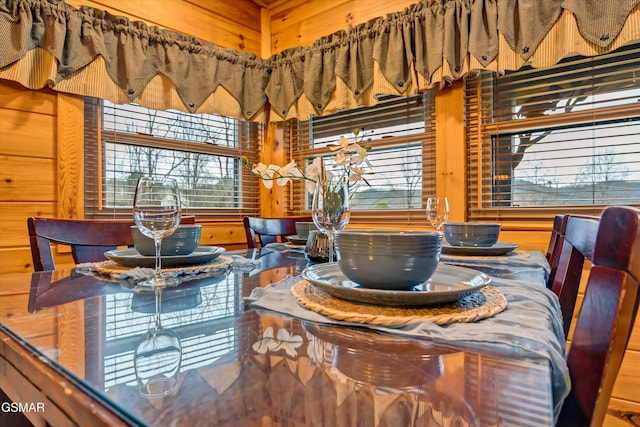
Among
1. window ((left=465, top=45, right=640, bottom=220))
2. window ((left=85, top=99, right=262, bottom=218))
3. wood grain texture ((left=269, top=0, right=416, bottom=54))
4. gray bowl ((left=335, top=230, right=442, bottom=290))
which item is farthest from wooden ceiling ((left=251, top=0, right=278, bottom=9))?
gray bowl ((left=335, top=230, right=442, bottom=290))

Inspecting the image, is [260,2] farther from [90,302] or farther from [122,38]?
[90,302]

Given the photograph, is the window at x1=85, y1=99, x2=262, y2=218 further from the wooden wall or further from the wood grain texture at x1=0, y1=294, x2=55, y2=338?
the wood grain texture at x1=0, y1=294, x2=55, y2=338

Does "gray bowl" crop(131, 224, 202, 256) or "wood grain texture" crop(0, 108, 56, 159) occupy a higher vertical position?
"wood grain texture" crop(0, 108, 56, 159)

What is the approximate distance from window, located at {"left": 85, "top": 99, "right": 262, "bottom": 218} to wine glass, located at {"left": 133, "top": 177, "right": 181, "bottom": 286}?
1662 mm

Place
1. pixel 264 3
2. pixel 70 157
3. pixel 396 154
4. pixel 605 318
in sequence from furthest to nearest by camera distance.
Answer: pixel 264 3 → pixel 396 154 → pixel 70 157 → pixel 605 318

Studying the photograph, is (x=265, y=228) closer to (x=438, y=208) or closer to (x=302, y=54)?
(x=438, y=208)

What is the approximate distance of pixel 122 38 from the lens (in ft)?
7.27

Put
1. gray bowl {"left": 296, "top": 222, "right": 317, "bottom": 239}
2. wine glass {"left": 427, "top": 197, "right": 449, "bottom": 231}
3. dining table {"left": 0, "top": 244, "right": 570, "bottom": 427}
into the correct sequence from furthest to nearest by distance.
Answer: gray bowl {"left": 296, "top": 222, "right": 317, "bottom": 239}, wine glass {"left": 427, "top": 197, "right": 449, "bottom": 231}, dining table {"left": 0, "top": 244, "right": 570, "bottom": 427}

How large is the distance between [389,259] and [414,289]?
0.08 meters

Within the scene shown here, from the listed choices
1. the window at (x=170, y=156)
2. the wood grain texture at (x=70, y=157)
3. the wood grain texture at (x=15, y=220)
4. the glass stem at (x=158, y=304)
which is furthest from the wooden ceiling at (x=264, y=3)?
the glass stem at (x=158, y=304)

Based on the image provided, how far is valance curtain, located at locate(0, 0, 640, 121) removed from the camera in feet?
6.00

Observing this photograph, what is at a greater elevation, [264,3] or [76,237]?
[264,3]

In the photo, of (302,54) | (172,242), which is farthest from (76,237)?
(302,54)

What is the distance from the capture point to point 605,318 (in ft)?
1.12
